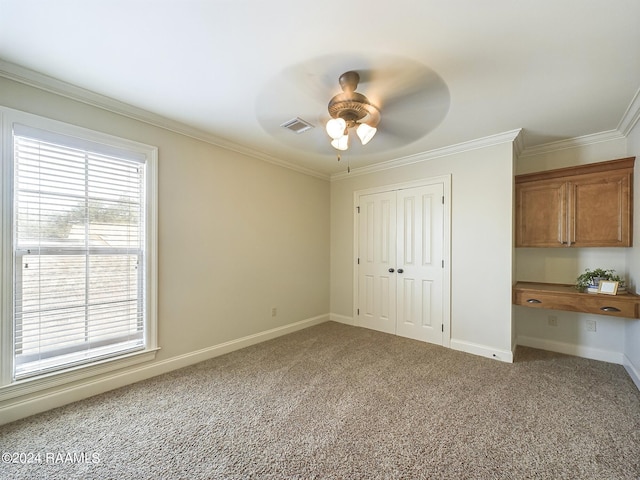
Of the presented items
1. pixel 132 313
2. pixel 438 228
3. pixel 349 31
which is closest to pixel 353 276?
pixel 438 228

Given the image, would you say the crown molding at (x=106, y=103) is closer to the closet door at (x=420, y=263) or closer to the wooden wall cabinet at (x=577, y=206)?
the closet door at (x=420, y=263)

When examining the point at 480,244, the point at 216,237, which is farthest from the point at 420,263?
the point at 216,237

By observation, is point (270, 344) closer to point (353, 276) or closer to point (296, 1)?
point (353, 276)

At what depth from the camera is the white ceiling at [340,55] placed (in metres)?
1.50

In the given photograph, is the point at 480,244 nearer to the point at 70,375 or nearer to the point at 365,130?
the point at 365,130

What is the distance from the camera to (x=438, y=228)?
3604 millimetres

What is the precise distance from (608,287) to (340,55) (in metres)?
3.28

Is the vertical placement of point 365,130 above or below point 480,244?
above

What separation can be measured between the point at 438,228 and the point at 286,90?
2.50 metres

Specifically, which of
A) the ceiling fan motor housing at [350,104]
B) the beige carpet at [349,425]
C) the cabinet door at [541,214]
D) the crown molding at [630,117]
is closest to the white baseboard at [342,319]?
the beige carpet at [349,425]

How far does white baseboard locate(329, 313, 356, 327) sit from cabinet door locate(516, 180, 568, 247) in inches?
98.5

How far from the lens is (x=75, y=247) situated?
2.28 metres

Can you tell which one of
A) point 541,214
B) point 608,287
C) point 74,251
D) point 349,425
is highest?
point 541,214

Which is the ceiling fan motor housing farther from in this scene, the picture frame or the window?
the picture frame
